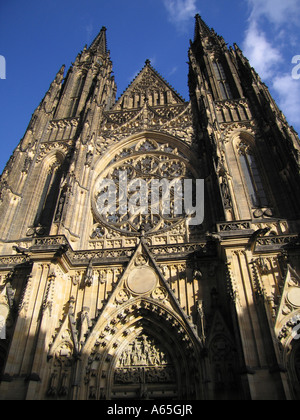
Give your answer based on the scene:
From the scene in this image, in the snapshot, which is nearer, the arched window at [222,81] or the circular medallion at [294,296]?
the circular medallion at [294,296]

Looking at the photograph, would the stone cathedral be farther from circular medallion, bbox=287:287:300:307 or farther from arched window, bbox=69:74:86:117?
arched window, bbox=69:74:86:117

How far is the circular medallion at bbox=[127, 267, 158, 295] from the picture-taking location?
10.6 m

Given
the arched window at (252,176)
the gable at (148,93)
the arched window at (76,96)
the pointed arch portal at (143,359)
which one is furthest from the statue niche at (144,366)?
the arched window at (76,96)

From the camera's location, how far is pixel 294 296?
9.59m

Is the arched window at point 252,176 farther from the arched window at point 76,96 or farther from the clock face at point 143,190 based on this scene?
the arched window at point 76,96

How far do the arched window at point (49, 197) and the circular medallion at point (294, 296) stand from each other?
9.12m

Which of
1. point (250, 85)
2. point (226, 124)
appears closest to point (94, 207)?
point (226, 124)

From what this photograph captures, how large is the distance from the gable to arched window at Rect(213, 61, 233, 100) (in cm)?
235

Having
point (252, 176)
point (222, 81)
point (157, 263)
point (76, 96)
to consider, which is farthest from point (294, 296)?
point (76, 96)

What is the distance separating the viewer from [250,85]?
710 inches

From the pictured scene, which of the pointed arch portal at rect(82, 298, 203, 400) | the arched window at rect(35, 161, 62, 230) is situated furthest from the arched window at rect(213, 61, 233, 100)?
the pointed arch portal at rect(82, 298, 203, 400)

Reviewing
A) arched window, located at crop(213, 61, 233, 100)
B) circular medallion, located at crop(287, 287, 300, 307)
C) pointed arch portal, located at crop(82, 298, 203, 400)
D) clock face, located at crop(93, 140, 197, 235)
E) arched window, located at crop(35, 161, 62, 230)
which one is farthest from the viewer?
arched window, located at crop(213, 61, 233, 100)

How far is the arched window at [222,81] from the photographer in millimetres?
18672

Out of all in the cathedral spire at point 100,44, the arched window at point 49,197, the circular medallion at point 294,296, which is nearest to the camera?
the circular medallion at point 294,296
